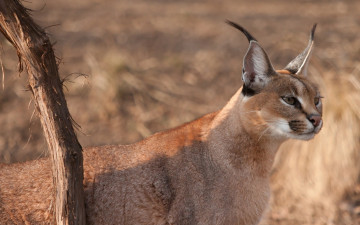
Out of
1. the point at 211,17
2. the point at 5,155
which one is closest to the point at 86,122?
the point at 5,155

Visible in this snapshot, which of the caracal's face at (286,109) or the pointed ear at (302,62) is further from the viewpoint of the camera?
the pointed ear at (302,62)

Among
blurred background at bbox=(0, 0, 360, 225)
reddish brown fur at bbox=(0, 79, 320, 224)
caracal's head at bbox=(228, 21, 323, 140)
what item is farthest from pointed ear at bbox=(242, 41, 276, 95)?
blurred background at bbox=(0, 0, 360, 225)

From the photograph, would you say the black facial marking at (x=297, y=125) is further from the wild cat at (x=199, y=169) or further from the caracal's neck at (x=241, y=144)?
the caracal's neck at (x=241, y=144)

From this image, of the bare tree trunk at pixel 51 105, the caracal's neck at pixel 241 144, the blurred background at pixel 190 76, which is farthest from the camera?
the blurred background at pixel 190 76

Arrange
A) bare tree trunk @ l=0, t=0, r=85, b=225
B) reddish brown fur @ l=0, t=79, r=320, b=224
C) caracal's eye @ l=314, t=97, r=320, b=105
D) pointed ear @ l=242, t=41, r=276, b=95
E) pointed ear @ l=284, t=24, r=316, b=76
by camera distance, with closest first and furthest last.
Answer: bare tree trunk @ l=0, t=0, r=85, b=225
reddish brown fur @ l=0, t=79, r=320, b=224
pointed ear @ l=242, t=41, r=276, b=95
caracal's eye @ l=314, t=97, r=320, b=105
pointed ear @ l=284, t=24, r=316, b=76

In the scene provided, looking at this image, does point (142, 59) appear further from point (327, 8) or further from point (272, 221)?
point (327, 8)

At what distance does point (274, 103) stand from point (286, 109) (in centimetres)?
13

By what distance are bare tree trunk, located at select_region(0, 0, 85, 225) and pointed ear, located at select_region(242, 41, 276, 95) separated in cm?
171

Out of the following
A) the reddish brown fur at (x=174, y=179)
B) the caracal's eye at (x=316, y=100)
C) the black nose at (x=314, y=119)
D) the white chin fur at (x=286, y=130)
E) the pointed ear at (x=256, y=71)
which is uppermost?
the pointed ear at (x=256, y=71)

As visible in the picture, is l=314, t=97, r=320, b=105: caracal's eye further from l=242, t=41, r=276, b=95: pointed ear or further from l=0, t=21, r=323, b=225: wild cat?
l=242, t=41, r=276, b=95: pointed ear

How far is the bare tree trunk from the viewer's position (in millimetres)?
4703

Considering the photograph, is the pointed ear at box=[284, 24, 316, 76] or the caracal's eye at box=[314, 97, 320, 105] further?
the pointed ear at box=[284, 24, 316, 76]

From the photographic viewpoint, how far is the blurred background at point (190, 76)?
8.88m

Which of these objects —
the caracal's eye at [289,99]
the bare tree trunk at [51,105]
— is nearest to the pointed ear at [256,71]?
the caracal's eye at [289,99]
